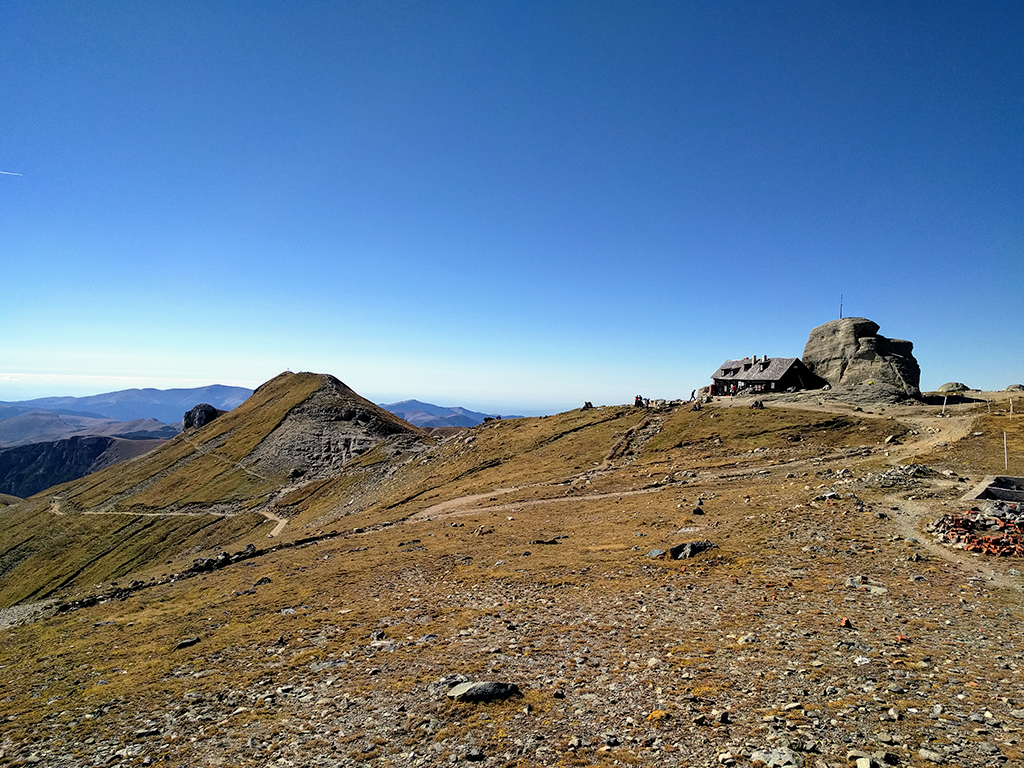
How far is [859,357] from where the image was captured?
79.9 m

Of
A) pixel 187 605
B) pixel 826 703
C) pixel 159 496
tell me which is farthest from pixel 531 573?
pixel 159 496

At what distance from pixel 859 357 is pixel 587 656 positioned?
89647 mm

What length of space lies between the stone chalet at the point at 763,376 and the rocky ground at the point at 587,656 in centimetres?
5758

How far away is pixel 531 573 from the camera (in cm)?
2250

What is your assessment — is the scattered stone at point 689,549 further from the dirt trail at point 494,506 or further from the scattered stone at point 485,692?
the dirt trail at point 494,506

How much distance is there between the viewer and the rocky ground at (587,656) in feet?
31.7

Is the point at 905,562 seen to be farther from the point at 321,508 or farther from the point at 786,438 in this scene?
the point at 321,508

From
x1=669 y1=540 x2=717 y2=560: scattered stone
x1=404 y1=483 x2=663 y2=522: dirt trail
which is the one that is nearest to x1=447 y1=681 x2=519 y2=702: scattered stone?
x1=669 y1=540 x2=717 y2=560: scattered stone

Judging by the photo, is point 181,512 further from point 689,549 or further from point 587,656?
point 587,656

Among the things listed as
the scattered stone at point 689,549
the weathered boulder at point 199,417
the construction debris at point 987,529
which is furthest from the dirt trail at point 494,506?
the weathered boulder at point 199,417

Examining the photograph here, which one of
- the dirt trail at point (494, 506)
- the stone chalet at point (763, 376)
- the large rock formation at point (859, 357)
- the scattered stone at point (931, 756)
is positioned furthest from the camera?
the stone chalet at point (763, 376)

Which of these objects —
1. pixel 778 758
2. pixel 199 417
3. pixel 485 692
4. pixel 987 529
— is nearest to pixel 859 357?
pixel 987 529

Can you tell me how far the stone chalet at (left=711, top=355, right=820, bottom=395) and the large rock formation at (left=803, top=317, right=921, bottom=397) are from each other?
10.4ft

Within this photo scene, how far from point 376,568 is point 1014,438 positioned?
5314cm
